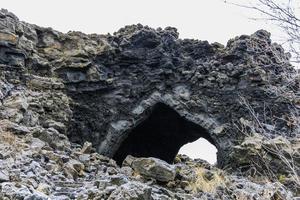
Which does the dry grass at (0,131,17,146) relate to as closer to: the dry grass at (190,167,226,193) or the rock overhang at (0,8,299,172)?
the dry grass at (190,167,226,193)

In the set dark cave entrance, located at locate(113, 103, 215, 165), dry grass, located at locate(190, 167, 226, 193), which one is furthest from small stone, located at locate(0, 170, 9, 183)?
dark cave entrance, located at locate(113, 103, 215, 165)

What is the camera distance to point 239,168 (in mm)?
11641

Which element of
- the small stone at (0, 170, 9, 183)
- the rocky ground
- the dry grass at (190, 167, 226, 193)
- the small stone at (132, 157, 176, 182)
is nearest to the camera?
the rocky ground

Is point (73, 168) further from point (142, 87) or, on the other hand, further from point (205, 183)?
point (142, 87)

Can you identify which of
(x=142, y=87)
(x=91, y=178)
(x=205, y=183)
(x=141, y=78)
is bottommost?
(x=91, y=178)

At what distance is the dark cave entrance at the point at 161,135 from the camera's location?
1550 cm

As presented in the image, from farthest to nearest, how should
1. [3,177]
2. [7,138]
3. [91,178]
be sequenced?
[7,138] → [91,178] → [3,177]

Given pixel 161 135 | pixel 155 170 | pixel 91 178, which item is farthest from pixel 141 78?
pixel 91 178

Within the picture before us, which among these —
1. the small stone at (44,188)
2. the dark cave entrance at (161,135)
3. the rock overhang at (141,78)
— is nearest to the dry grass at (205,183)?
the small stone at (44,188)

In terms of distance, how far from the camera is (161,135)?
17.6 metres

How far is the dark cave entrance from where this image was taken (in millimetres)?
15500

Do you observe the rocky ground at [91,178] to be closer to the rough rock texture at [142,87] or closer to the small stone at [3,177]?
the small stone at [3,177]

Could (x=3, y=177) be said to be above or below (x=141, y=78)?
below

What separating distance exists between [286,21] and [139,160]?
4.95m
